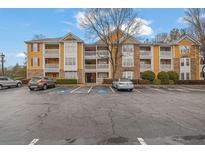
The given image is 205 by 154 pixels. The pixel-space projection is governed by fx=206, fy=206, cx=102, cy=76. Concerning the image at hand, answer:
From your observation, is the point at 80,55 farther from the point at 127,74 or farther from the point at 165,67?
the point at 165,67

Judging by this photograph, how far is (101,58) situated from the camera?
139 ft

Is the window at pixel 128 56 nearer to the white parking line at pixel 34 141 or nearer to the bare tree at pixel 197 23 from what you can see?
the bare tree at pixel 197 23

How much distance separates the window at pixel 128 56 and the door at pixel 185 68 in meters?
10.7

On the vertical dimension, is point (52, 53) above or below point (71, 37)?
below

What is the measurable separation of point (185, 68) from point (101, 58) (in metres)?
17.7

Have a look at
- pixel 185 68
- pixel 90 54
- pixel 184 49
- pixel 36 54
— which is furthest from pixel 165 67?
pixel 36 54

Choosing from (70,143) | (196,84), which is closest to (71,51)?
(196,84)

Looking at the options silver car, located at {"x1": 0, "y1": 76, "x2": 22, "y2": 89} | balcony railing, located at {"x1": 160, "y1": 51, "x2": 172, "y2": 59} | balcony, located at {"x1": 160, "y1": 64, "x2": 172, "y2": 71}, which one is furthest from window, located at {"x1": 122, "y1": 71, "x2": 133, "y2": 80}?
silver car, located at {"x1": 0, "y1": 76, "x2": 22, "y2": 89}

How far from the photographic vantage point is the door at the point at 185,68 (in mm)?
43062

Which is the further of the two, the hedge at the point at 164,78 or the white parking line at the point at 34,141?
the hedge at the point at 164,78

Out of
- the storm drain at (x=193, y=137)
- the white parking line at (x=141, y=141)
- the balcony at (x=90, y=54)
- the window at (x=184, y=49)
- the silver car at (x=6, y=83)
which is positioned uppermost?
the window at (x=184, y=49)

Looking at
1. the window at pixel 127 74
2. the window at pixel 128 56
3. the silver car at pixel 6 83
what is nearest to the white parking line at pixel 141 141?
the silver car at pixel 6 83

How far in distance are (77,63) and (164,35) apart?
1393 inches

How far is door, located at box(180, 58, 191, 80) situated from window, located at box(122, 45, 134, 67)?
1073cm
